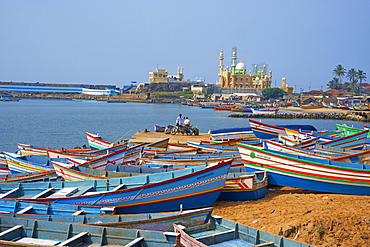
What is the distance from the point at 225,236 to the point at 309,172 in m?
6.38

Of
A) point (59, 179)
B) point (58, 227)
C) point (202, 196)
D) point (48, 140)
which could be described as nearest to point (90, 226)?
point (58, 227)

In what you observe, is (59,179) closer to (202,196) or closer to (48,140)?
(202,196)

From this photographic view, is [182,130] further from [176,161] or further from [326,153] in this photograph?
[176,161]

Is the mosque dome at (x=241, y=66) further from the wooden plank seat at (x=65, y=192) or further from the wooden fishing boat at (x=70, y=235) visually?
the wooden fishing boat at (x=70, y=235)

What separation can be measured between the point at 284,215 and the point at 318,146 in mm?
9595

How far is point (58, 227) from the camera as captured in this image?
8.79 metres

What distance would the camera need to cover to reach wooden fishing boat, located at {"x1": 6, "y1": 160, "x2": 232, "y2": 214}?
11.7 meters

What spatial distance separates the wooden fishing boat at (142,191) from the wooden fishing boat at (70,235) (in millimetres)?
2288

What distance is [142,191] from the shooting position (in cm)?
1179

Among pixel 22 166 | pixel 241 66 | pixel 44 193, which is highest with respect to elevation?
pixel 241 66

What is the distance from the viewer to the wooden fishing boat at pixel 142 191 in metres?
11.7

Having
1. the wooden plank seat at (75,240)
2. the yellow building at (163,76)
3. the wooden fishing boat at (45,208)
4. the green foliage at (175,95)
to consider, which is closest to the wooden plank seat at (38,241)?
the wooden plank seat at (75,240)

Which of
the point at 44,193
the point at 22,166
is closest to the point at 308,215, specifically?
the point at 44,193

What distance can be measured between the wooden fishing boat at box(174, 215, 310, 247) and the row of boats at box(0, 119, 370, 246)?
0.06 ft
